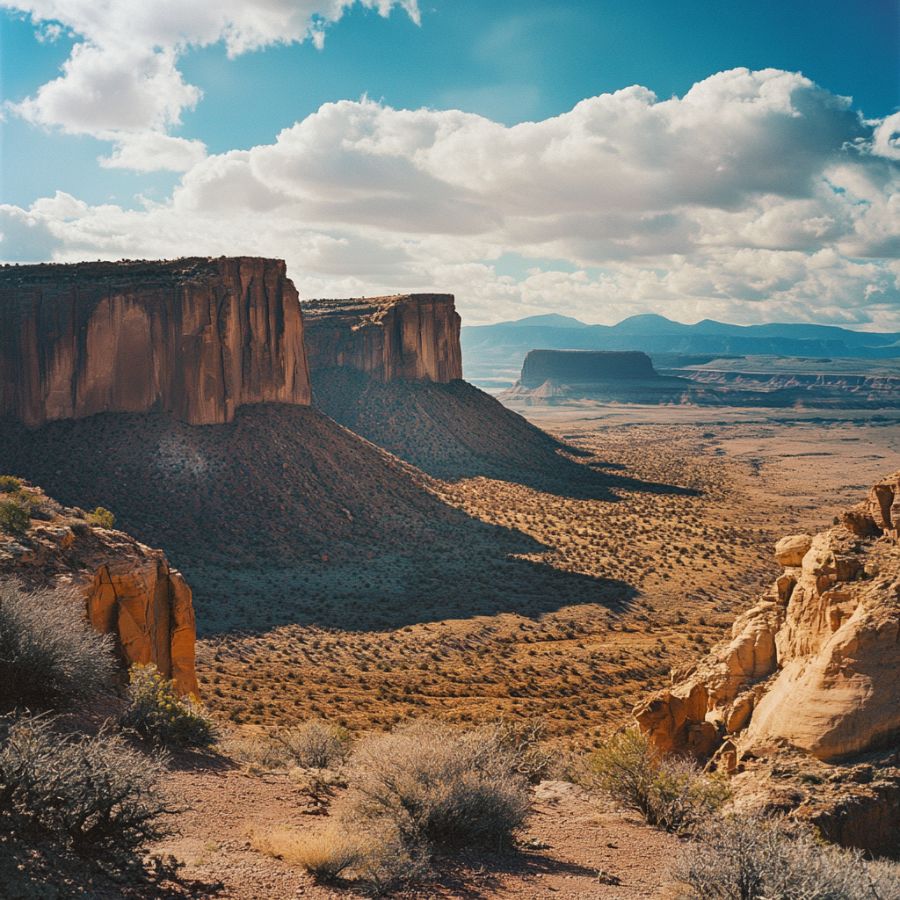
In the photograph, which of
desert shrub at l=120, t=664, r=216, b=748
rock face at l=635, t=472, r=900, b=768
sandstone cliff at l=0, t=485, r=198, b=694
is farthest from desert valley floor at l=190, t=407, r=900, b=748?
desert shrub at l=120, t=664, r=216, b=748

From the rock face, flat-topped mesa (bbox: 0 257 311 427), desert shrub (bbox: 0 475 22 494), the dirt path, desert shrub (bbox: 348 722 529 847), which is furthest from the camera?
flat-topped mesa (bbox: 0 257 311 427)

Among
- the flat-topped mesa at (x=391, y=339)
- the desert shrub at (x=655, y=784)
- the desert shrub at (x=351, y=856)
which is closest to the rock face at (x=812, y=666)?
the desert shrub at (x=655, y=784)

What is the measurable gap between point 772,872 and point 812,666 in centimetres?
487

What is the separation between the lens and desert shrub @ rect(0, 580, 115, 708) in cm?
1130


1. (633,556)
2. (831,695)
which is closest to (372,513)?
(633,556)

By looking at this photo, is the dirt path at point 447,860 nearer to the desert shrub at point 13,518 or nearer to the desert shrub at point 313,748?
the desert shrub at point 313,748

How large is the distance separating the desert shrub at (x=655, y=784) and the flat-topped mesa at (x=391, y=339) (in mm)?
70672

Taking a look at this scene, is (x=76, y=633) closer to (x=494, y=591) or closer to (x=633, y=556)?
(x=494, y=591)

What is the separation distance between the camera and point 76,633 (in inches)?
496

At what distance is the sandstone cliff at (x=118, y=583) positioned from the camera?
51.8 feet

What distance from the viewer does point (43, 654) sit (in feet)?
37.9

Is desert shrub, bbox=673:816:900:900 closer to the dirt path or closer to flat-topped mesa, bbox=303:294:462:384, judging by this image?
the dirt path

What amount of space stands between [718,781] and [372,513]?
37.4 m

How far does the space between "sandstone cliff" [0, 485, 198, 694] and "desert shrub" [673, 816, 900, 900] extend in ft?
37.1
